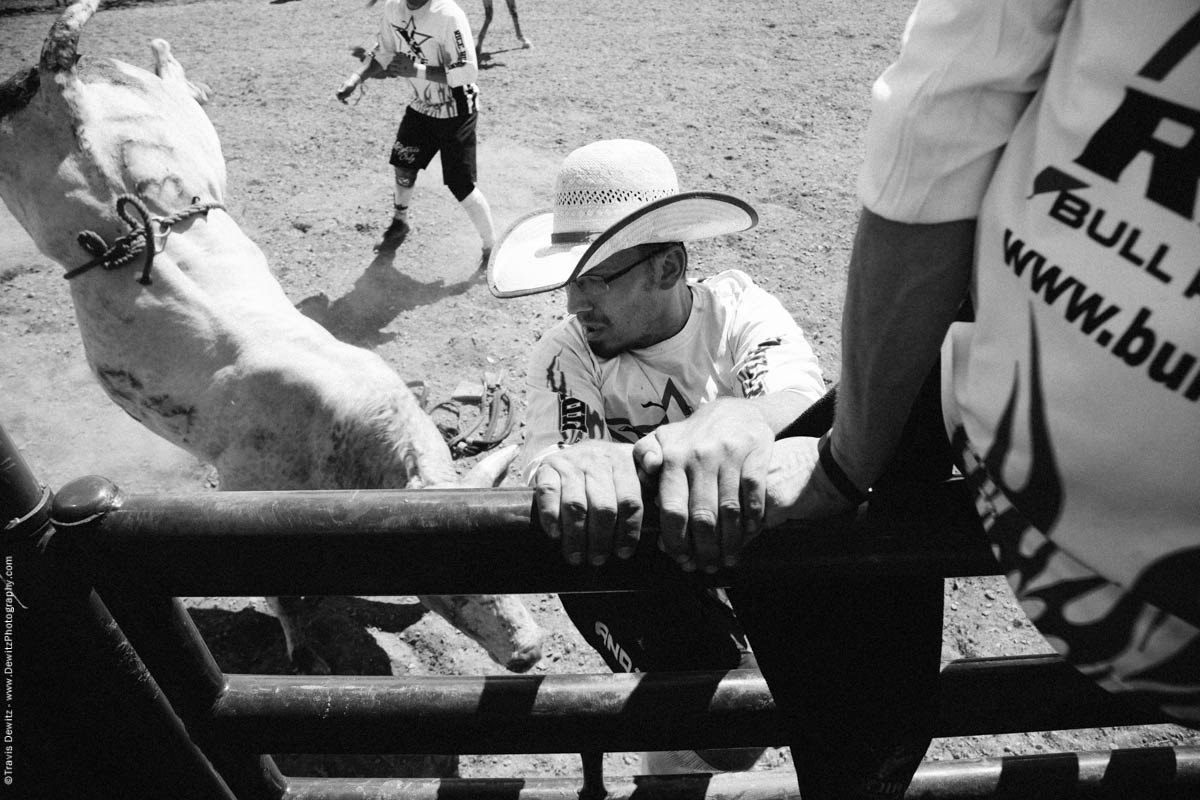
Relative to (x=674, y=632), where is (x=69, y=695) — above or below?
above

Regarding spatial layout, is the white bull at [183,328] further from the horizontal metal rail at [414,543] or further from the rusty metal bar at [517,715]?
the horizontal metal rail at [414,543]

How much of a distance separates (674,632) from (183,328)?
247 centimetres

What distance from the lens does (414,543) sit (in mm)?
1002

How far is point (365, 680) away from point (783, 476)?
844 millimetres

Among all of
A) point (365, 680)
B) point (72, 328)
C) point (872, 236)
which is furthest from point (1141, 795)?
point (72, 328)

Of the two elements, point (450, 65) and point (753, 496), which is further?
point (450, 65)

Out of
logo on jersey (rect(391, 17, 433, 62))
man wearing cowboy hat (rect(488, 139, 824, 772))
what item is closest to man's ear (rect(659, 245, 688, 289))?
man wearing cowboy hat (rect(488, 139, 824, 772))

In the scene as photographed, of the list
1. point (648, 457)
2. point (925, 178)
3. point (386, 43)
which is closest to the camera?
point (925, 178)

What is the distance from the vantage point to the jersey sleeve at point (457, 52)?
5816 millimetres

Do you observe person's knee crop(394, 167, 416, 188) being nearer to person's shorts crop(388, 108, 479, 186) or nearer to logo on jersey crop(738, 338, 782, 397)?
person's shorts crop(388, 108, 479, 186)

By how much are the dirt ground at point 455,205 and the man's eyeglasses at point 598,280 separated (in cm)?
200

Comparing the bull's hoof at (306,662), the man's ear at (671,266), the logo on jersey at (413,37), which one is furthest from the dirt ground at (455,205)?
the man's ear at (671,266)

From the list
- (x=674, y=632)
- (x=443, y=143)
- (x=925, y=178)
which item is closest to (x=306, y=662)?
(x=674, y=632)

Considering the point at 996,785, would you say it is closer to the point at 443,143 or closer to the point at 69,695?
the point at 69,695
